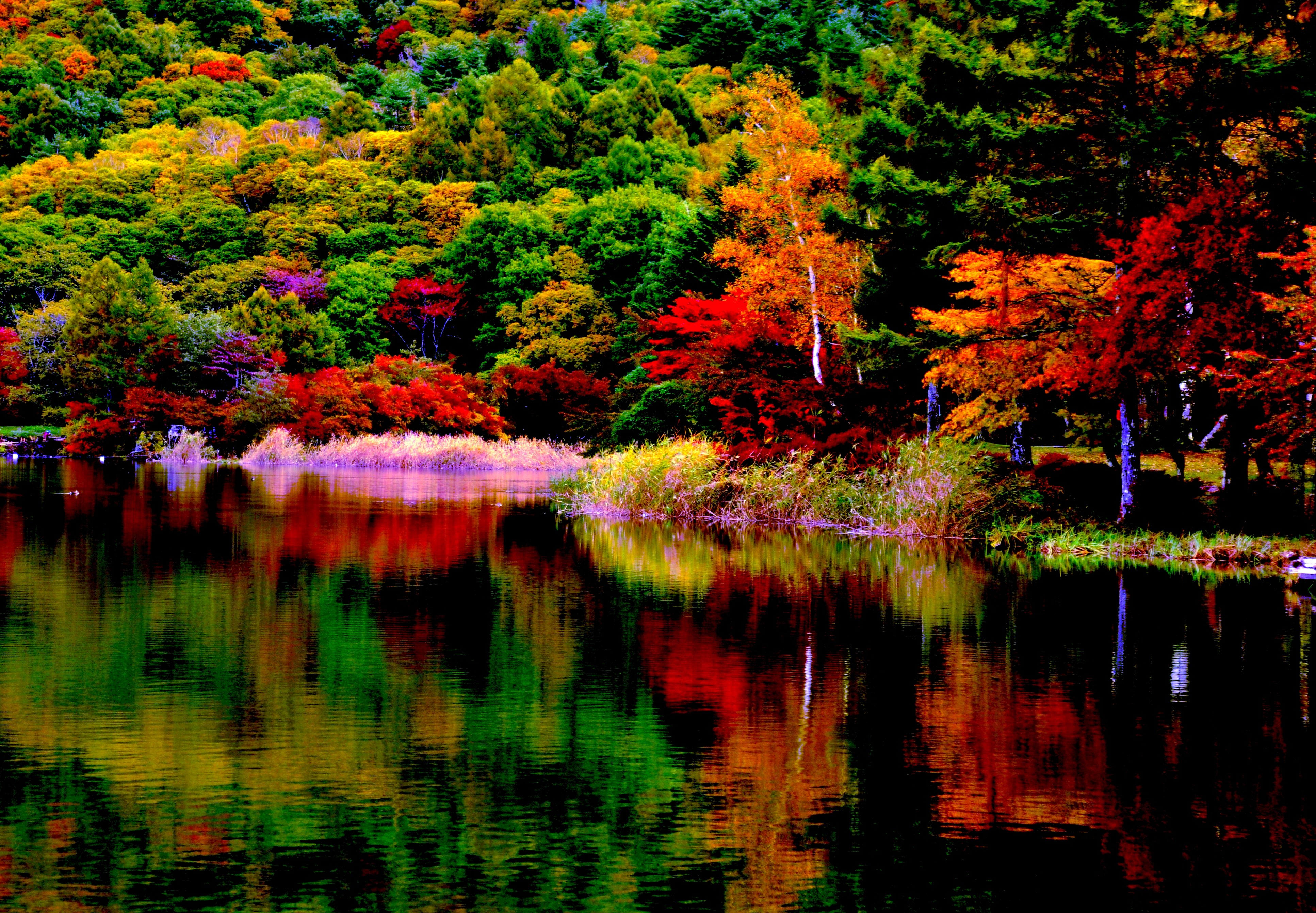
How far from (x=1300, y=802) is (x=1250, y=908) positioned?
5.61 feet

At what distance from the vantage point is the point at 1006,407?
77.0 feet

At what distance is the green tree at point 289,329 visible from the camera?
5144cm

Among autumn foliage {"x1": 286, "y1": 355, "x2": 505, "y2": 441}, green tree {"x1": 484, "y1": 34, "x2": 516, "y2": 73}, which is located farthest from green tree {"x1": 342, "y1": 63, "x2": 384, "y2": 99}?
autumn foliage {"x1": 286, "y1": 355, "x2": 505, "y2": 441}

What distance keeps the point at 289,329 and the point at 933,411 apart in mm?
33210

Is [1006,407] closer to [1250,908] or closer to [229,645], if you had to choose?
[229,645]

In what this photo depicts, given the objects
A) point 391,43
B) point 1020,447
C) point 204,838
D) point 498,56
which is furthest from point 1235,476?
point 391,43

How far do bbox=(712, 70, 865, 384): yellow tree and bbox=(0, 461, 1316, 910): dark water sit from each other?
13051mm

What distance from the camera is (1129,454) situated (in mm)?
20609

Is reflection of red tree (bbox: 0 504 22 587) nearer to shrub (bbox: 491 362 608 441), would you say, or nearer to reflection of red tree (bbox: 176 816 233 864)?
reflection of red tree (bbox: 176 816 233 864)

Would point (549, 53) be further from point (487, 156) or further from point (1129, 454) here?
point (1129, 454)

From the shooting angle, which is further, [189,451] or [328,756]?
[189,451]

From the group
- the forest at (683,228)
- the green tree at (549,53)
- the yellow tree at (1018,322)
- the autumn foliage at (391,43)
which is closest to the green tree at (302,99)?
the forest at (683,228)

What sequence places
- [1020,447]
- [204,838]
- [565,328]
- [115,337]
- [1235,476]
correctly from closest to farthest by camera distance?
1. [204,838]
2. [1235,476]
3. [1020,447]
4. [115,337]
5. [565,328]

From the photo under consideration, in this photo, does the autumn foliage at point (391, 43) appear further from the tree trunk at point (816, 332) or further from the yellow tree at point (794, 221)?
the tree trunk at point (816, 332)
